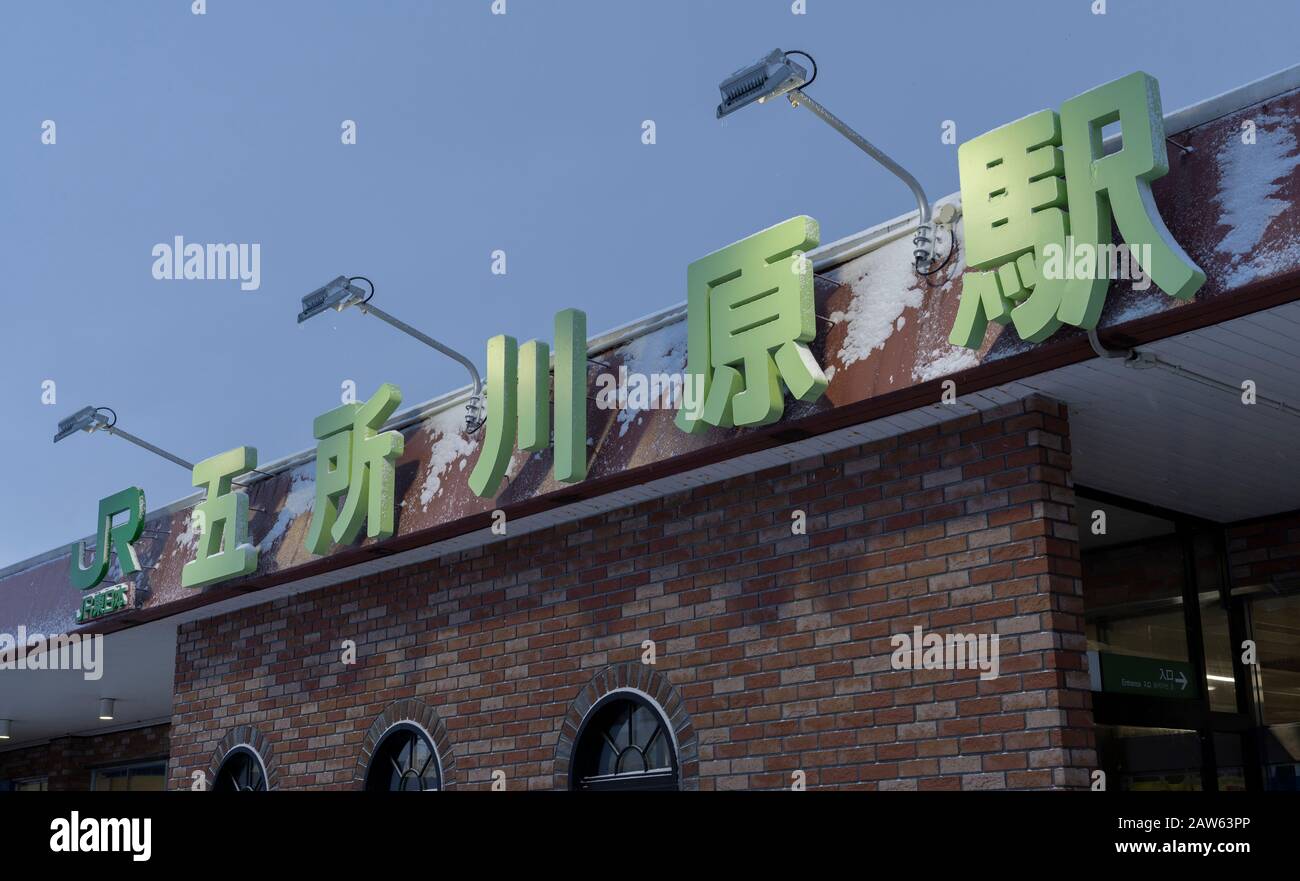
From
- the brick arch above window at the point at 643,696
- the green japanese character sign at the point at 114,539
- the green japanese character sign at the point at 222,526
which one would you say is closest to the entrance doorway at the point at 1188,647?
the brick arch above window at the point at 643,696

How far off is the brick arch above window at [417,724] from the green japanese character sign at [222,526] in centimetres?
154

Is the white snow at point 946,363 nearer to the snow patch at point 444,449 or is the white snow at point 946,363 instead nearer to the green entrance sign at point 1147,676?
the green entrance sign at point 1147,676

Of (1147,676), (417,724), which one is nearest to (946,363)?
(1147,676)

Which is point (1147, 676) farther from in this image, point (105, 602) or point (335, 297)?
point (105, 602)

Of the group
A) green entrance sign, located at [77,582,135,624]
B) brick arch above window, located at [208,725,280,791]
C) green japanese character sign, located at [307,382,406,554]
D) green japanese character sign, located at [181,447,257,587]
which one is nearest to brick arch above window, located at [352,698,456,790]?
brick arch above window, located at [208,725,280,791]

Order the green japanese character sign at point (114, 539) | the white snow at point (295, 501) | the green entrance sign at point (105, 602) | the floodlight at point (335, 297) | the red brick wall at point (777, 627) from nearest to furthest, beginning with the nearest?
the red brick wall at point (777, 627) → the floodlight at point (335, 297) → the white snow at point (295, 501) → the green japanese character sign at point (114, 539) → the green entrance sign at point (105, 602)

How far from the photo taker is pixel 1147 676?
7.42 meters

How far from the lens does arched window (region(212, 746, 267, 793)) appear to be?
1068 centimetres

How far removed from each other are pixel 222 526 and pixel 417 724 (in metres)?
2.36

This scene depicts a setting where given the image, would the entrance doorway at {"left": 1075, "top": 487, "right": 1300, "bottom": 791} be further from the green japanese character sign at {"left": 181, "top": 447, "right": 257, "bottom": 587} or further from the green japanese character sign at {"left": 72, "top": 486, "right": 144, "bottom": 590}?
the green japanese character sign at {"left": 72, "top": 486, "right": 144, "bottom": 590}

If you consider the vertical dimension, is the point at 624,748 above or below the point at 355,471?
below

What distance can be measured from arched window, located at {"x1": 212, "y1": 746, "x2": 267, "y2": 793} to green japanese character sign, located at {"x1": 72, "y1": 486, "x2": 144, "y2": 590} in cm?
168

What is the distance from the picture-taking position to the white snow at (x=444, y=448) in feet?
29.2
